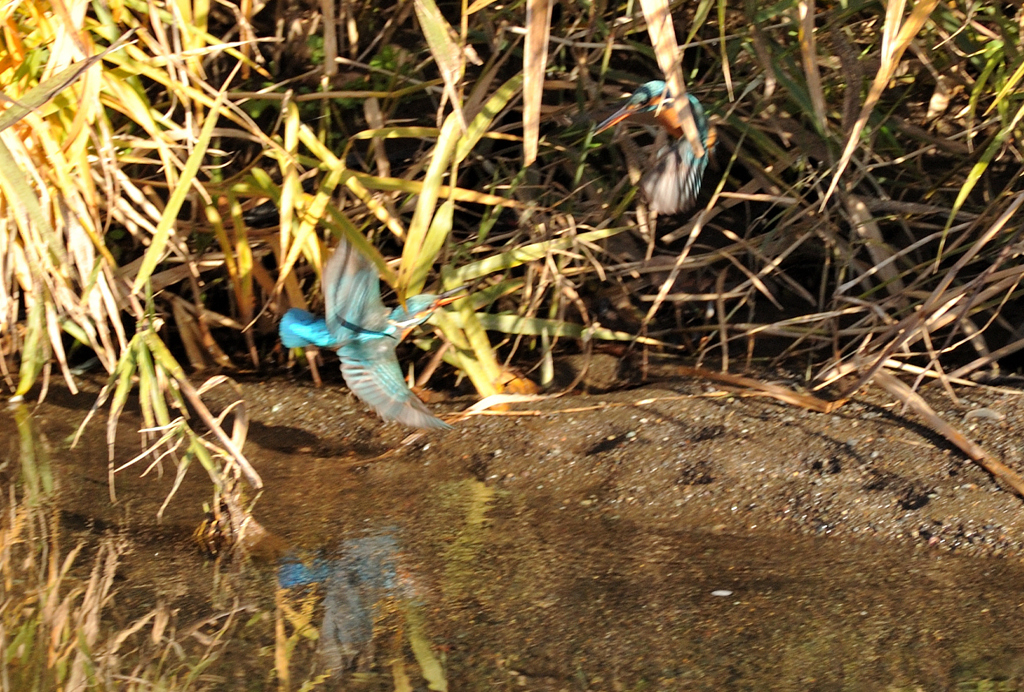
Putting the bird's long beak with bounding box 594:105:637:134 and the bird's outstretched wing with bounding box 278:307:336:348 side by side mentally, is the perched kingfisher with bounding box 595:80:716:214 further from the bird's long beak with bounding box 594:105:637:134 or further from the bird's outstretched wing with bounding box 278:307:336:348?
the bird's outstretched wing with bounding box 278:307:336:348

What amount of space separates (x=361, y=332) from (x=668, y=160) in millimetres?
807

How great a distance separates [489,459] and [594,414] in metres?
0.27

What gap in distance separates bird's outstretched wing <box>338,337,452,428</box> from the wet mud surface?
220 millimetres

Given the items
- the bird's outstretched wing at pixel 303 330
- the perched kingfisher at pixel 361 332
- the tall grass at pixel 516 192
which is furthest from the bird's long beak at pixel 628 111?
the bird's outstretched wing at pixel 303 330

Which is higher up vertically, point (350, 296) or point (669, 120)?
point (669, 120)

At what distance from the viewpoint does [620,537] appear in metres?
2.11

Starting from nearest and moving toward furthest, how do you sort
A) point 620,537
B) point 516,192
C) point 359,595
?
1. point 359,595
2. point 620,537
3. point 516,192

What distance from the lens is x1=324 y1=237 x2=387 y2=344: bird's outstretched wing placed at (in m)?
2.17

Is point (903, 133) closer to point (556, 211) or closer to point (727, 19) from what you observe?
point (727, 19)

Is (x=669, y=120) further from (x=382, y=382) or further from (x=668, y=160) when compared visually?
(x=382, y=382)

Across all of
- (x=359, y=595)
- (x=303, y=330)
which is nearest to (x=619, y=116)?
(x=303, y=330)

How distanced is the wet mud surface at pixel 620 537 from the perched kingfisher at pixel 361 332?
24cm

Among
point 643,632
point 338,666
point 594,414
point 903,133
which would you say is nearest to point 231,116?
point 594,414

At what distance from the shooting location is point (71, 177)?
2.20 m
